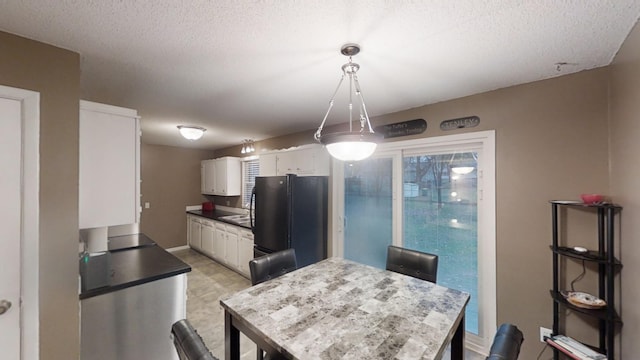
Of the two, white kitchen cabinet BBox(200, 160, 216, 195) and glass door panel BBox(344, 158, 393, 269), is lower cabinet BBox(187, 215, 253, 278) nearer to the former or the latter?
white kitchen cabinet BBox(200, 160, 216, 195)

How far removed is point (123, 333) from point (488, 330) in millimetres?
2959

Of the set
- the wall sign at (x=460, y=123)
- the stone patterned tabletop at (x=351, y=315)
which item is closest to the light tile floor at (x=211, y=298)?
the stone patterned tabletop at (x=351, y=315)

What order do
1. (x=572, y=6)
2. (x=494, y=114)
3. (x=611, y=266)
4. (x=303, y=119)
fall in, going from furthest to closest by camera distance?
(x=303, y=119) < (x=494, y=114) < (x=611, y=266) < (x=572, y=6)

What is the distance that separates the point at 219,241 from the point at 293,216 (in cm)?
222

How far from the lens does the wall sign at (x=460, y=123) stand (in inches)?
90.1

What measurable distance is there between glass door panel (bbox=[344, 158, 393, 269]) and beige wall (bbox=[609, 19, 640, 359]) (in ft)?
5.71

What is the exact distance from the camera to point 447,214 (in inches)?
101

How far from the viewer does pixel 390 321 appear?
131cm

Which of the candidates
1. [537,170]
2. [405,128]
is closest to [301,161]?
[405,128]

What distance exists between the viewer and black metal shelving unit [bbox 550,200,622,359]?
1542 millimetres

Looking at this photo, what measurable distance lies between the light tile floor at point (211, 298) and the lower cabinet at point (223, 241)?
0.53 feet

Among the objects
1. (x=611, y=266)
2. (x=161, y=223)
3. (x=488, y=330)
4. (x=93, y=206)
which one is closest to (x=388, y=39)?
(x=611, y=266)

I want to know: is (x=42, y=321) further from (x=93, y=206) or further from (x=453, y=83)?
(x=453, y=83)

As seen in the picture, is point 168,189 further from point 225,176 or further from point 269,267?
point 269,267
